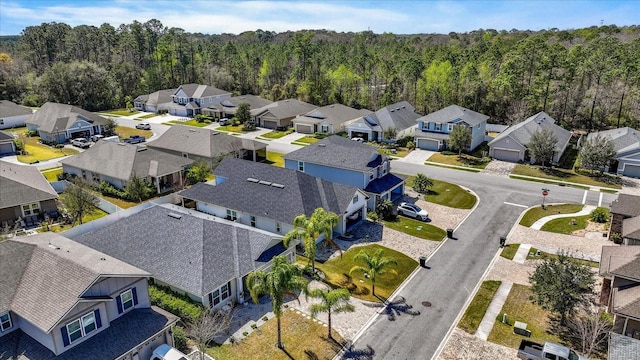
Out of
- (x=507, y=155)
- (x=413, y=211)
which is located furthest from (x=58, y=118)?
(x=507, y=155)

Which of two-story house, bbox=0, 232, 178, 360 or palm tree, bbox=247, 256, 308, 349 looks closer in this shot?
two-story house, bbox=0, 232, 178, 360

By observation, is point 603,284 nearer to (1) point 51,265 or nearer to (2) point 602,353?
(2) point 602,353

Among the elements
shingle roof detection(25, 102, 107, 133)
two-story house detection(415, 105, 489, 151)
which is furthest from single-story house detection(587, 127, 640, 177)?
shingle roof detection(25, 102, 107, 133)

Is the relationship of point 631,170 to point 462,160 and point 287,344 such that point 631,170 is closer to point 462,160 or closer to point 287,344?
point 462,160

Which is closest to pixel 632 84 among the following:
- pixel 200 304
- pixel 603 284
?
pixel 603 284

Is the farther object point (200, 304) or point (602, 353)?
point (200, 304)

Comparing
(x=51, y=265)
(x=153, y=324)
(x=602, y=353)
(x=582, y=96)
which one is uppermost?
(x=582, y=96)

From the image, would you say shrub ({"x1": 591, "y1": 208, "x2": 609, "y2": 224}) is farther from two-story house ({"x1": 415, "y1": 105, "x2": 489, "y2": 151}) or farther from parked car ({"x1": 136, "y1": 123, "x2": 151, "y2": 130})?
parked car ({"x1": 136, "y1": 123, "x2": 151, "y2": 130})

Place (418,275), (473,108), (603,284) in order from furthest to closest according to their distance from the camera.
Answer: (473,108), (418,275), (603,284)
